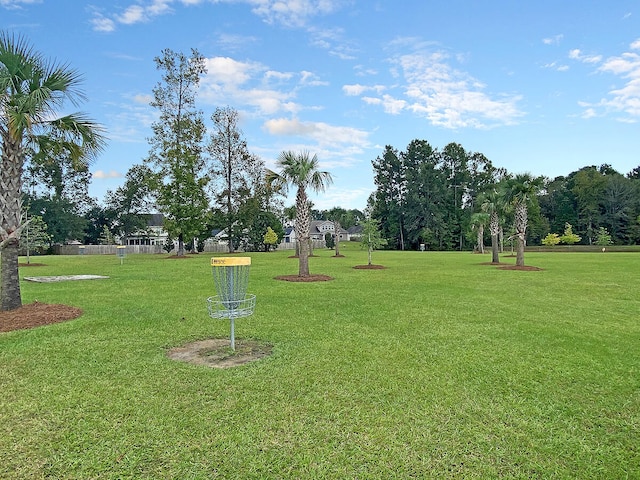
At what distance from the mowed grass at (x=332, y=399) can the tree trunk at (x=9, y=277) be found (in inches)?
61.8

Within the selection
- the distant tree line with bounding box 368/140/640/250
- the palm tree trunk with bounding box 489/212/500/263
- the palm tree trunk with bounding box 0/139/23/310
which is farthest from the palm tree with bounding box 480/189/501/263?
the distant tree line with bounding box 368/140/640/250

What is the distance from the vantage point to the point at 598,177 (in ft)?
170

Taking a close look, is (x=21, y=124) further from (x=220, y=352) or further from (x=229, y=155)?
(x=229, y=155)

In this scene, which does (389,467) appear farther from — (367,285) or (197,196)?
(197,196)

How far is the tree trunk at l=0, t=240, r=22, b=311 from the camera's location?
6691mm

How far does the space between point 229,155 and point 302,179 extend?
78.4 ft

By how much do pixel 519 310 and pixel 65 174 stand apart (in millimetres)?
56987

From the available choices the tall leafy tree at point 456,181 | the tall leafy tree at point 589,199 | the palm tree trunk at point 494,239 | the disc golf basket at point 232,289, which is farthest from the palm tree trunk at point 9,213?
the tall leafy tree at point 589,199

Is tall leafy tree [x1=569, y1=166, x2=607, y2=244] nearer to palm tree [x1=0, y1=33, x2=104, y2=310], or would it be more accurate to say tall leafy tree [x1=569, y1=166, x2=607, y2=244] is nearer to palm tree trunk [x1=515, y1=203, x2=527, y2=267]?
palm tree trunk [x1=515, y1=203, x2=527, y2=267]

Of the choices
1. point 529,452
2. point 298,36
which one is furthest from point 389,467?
point 298,36

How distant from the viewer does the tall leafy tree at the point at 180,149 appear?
28.2 meters

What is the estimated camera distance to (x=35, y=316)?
263 inches

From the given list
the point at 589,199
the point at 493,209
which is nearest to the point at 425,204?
the point at 589,199

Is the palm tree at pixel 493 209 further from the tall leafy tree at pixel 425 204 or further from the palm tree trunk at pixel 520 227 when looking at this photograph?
the tall leafy tree at pixel 425 204
